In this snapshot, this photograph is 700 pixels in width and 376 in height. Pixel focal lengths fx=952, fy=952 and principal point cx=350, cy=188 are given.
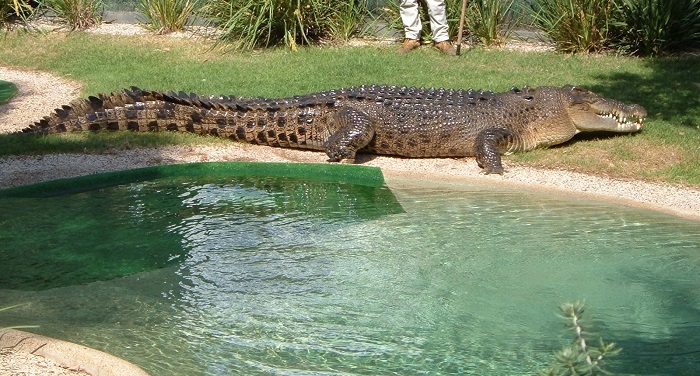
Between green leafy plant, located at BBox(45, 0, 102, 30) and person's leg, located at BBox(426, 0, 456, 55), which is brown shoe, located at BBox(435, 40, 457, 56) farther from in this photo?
green leafy plant, located at BBox(45, 0, 102, 30)

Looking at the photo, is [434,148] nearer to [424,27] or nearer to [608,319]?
[608,319]

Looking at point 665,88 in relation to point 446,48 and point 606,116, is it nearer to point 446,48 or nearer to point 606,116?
point 606,116

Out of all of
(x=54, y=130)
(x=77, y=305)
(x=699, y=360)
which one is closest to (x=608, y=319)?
(x=699, y=360)

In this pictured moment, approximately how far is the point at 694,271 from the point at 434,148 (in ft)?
10.5

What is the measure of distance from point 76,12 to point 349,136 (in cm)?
753

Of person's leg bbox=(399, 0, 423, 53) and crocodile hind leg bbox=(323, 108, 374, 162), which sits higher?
person's leg bbox=(399, 0, 423, 53)

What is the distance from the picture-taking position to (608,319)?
5586 millimetres

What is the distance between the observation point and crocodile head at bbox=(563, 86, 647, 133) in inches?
362

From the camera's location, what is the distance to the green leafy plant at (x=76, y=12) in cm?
1461

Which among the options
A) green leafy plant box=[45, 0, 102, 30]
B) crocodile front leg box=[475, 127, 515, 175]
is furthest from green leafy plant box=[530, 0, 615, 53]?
green leafy plant box=[45, 0, 102, 30]

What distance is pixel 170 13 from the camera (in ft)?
46.2

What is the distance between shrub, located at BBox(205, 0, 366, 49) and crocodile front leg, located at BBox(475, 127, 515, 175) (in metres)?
4.72

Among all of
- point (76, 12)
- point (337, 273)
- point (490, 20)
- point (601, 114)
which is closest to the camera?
point (337, 273)

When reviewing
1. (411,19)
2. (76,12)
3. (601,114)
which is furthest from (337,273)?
(76,12)
